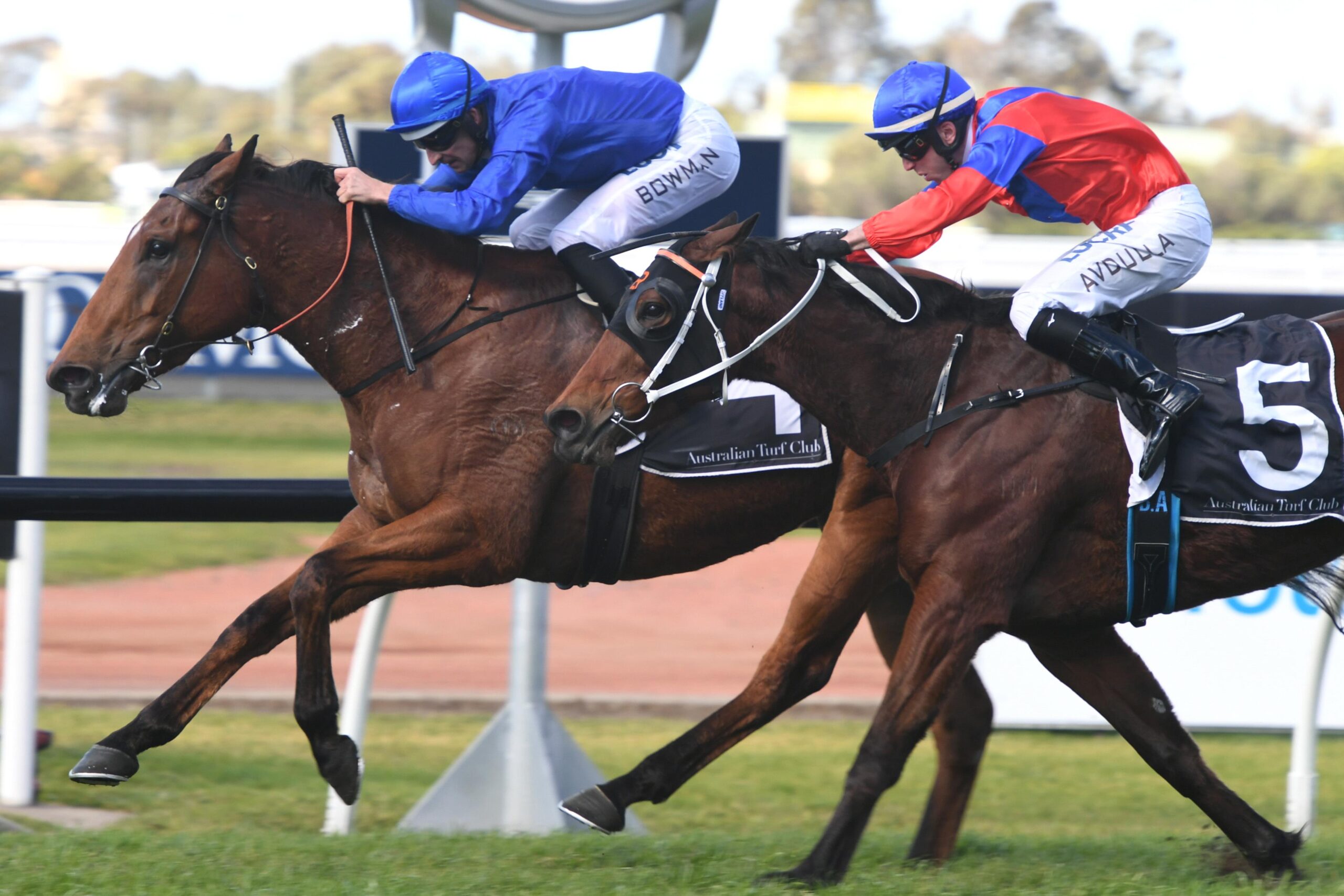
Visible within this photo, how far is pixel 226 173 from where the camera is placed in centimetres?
423

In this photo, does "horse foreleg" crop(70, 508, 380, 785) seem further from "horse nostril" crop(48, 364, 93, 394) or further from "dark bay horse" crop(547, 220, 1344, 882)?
"dark bay horse" crop(547, 220, 1344, 882)

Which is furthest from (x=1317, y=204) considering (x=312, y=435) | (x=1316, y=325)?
(x=1316, y=325)

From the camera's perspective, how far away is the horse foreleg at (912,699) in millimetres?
3828

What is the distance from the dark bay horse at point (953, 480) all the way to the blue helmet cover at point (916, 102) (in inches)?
15.1

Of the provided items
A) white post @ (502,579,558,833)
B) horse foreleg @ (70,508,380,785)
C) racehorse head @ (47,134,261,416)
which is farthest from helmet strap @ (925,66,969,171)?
white post @ (502,579,558,833)

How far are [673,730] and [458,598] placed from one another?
3529mm

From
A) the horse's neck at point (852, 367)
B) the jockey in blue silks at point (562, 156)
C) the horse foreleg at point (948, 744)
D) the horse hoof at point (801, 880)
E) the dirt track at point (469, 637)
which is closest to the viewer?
the horse hoof at point (801, 880)

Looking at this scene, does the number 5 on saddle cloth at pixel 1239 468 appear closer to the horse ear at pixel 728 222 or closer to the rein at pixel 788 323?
the rein at pixel 788 323

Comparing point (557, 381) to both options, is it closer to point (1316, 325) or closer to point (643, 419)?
point (643, 419)

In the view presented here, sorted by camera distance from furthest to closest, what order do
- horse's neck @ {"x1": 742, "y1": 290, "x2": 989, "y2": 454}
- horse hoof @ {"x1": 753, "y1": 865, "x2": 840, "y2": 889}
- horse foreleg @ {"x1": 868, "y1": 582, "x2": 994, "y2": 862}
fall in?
horse foreleg @ {"x1": 868, "y1": 582, "x2": 994, "y2": 862} → horse's neck @ {"x1": 742, "y1": 290, "x2": 989, "y2": 454} → horse hoof @ {"x1": 753, "y1": 865, "x2": 840, "y2": 889}

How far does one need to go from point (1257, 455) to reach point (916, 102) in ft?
3.96

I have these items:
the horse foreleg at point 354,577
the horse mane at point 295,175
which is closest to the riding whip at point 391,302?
the horse mane at point 295,175

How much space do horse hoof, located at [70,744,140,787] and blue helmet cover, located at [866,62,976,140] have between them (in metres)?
2.41

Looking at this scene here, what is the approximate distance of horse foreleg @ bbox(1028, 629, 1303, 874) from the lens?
4152 mm
